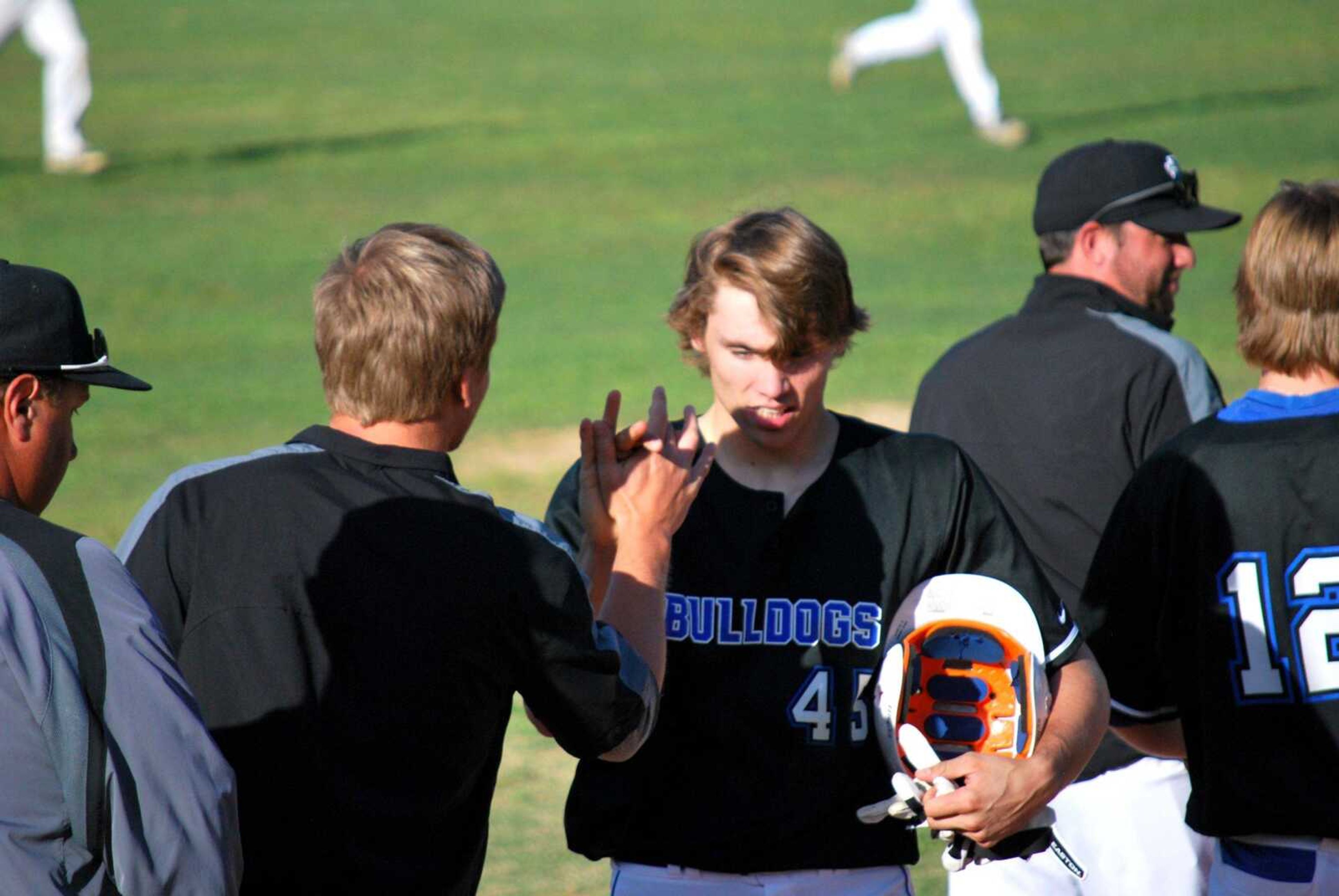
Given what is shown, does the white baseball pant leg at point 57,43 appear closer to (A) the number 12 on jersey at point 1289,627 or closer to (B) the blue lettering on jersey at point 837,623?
(B) the blue lettering on jersey at point 837,623

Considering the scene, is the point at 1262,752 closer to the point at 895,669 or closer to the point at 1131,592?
the point at 1131,592

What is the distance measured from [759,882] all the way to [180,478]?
54.2 inches

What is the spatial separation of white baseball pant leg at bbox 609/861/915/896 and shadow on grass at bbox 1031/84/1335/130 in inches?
827

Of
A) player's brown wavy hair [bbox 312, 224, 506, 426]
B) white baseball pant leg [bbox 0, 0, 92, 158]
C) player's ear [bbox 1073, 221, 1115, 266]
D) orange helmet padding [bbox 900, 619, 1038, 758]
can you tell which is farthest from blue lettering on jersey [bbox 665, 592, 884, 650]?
white baseball pant leg [bbox 0, 0, 92, 158]

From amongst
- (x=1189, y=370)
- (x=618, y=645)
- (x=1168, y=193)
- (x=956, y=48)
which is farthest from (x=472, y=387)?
(x=956, y=48)

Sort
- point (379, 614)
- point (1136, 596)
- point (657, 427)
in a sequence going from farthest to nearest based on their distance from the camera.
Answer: point (1136, 596), point (657, 427), point (379, 614)

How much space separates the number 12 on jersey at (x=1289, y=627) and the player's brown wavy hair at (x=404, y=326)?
1.60 meters

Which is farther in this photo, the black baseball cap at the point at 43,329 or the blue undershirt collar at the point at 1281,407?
the blue undershirt collar at the point at 1281,407

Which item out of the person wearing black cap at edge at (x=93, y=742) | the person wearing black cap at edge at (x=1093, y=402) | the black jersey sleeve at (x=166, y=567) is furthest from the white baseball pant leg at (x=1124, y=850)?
the person wearing black cap at edge at (x=93, y=742)

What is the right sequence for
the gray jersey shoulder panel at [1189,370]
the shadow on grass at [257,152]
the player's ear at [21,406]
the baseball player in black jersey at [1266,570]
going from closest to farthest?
the player's ear at [21,406], the baseball player in black jersey at [1266,570], the gray jersey shoulder panel at [1189,370], the shadow on grass at [257,152]

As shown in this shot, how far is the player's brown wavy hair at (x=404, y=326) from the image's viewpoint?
9.61 ft

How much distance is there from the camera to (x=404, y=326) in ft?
9.58

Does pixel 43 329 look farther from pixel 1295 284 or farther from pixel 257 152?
pixel 257 152

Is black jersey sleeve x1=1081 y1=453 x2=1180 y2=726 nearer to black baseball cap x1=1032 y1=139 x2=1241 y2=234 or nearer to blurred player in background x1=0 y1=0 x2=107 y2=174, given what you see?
black baseball cap x1=1032 y1=139 x2=1241 y2=234
